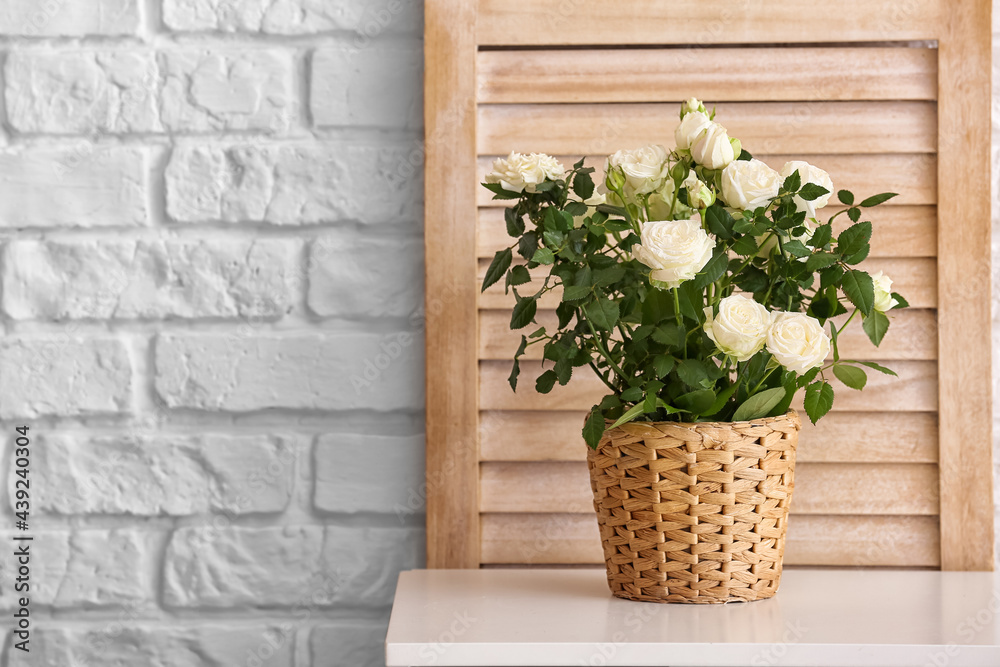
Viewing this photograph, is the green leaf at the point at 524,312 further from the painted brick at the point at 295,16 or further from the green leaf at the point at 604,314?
the painted brick at the point at 295,16

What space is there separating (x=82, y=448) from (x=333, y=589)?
36 cm

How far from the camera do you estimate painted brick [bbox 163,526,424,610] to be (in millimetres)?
1042

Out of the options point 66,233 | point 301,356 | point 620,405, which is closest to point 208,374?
point 301,356

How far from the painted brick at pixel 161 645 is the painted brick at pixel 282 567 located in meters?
0.03

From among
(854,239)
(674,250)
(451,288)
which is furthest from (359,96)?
(854,239)

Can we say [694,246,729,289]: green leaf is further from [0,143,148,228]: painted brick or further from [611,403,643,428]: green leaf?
[0,143,148,228]: painted brick

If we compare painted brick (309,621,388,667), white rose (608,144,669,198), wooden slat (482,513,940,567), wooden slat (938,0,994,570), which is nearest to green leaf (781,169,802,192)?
white rose (608,144,669,198)

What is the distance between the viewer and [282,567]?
1.04 meters

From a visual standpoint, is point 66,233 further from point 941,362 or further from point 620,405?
point 941,362

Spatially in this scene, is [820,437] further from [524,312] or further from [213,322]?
[213,322]

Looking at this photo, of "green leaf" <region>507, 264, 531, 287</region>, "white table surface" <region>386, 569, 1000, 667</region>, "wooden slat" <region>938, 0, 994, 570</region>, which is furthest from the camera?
"wooden slat" <region>938, 0, 994, 570</region>

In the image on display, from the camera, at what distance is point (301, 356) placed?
1.05 m

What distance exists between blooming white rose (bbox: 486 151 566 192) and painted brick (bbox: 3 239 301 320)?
A: 34 cm

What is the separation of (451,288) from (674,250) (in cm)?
35
